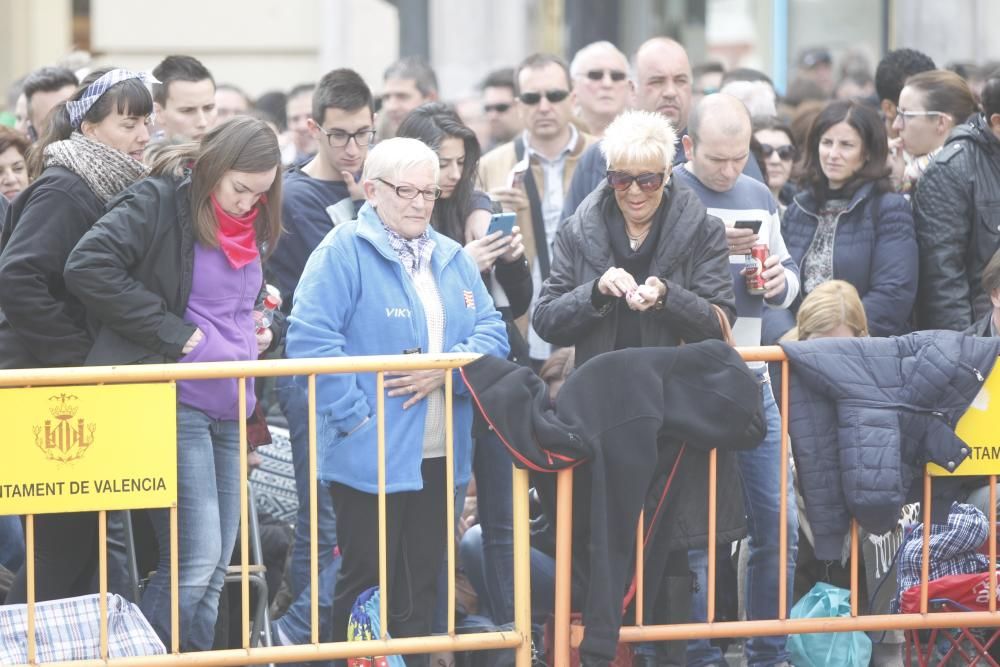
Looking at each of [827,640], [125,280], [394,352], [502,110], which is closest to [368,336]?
[394,352]

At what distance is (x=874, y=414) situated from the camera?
5629mm

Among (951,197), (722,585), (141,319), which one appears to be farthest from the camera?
(951,197)

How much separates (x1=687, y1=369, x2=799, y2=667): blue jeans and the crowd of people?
12 mm

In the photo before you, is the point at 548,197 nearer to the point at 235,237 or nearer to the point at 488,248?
the point at 488,248

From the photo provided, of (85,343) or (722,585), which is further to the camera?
(722,585)

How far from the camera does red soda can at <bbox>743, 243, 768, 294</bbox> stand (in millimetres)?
6223

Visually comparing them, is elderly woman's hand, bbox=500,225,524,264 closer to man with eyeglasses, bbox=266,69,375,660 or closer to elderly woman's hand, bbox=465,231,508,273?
elderly woman's hand, bbox=465,231,508,273

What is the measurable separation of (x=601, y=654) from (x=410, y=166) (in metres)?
1.73

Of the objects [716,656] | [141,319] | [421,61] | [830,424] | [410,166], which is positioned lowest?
[716,656]

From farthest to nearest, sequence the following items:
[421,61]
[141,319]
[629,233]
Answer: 1. [421,61]
2. [629,233]
3. [141,319]

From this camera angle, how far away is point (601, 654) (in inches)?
213

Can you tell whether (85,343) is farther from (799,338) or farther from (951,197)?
(951,197)

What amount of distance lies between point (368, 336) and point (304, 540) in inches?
46.3

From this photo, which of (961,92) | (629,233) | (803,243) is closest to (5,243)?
(629,233)
